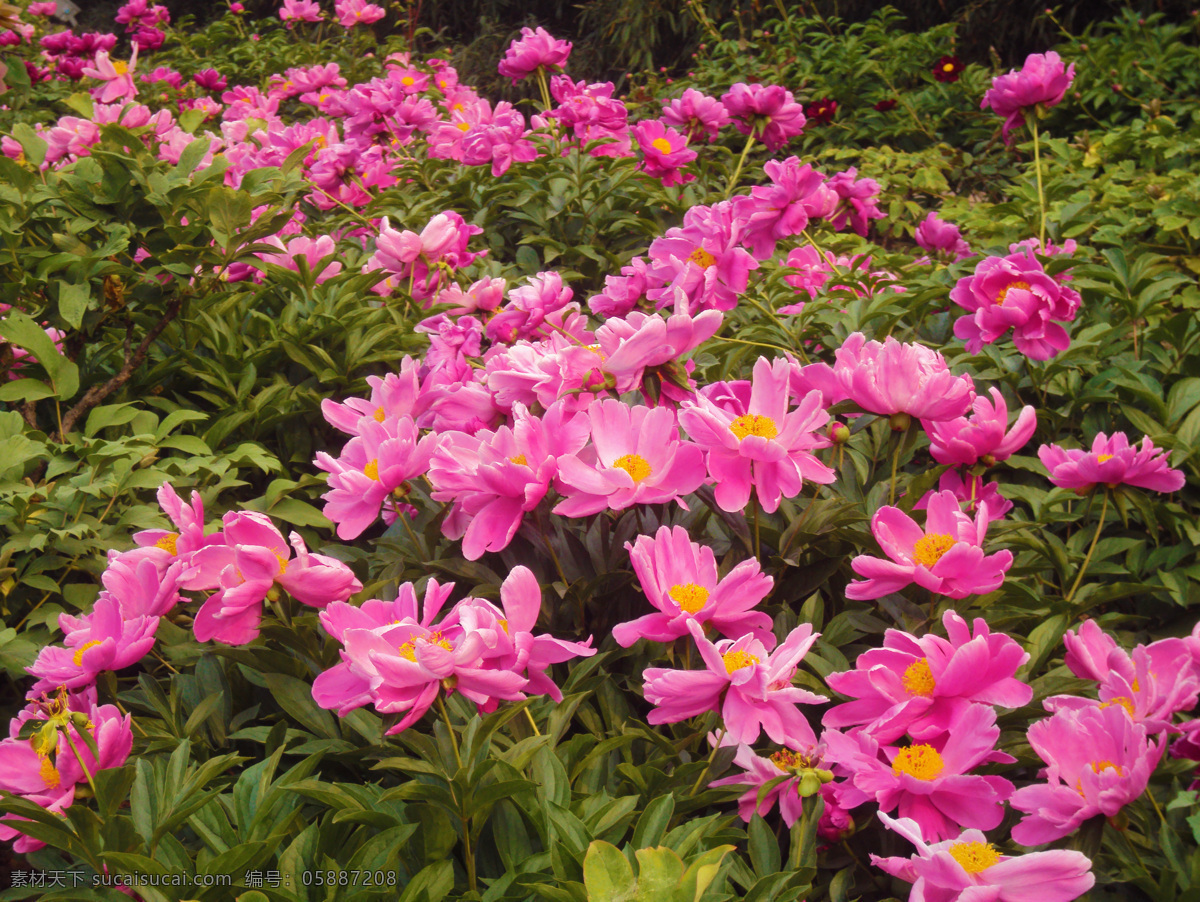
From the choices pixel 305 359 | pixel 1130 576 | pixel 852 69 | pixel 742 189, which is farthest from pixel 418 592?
pixel 852 69

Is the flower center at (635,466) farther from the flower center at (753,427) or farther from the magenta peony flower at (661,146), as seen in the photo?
the magenta peony flower at (661,146)

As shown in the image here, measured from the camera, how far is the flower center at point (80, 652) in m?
0.96

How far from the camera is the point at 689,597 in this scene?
0.88 metres

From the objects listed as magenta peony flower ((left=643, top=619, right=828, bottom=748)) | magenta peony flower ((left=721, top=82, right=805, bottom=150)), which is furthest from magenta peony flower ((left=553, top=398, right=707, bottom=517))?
magenta peony flower ((left=721, top=82, right=805, bottom=150))

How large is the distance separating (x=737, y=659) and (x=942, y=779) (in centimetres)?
20

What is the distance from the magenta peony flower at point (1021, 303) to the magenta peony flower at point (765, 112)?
2.85ft

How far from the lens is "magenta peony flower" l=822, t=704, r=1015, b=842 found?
2.57 feet

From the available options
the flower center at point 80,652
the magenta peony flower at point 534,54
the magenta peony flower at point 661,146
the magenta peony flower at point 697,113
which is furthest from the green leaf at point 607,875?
the magenta peony flower at point 534,54

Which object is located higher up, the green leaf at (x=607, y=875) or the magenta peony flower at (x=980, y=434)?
the magenta peony flower at (x=980, y=434)

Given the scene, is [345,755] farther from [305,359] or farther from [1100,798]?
[305,359]

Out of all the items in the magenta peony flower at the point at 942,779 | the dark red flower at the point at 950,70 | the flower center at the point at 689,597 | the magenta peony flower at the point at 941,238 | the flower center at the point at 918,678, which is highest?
the flower center at the point at 689,597

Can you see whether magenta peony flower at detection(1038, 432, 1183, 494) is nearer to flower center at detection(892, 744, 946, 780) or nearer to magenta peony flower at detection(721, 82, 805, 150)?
flower center at detection(892, 744, 946, 780)

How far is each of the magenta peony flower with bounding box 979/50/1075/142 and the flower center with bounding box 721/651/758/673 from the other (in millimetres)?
1564

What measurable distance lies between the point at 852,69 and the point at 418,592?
5.34 metres
